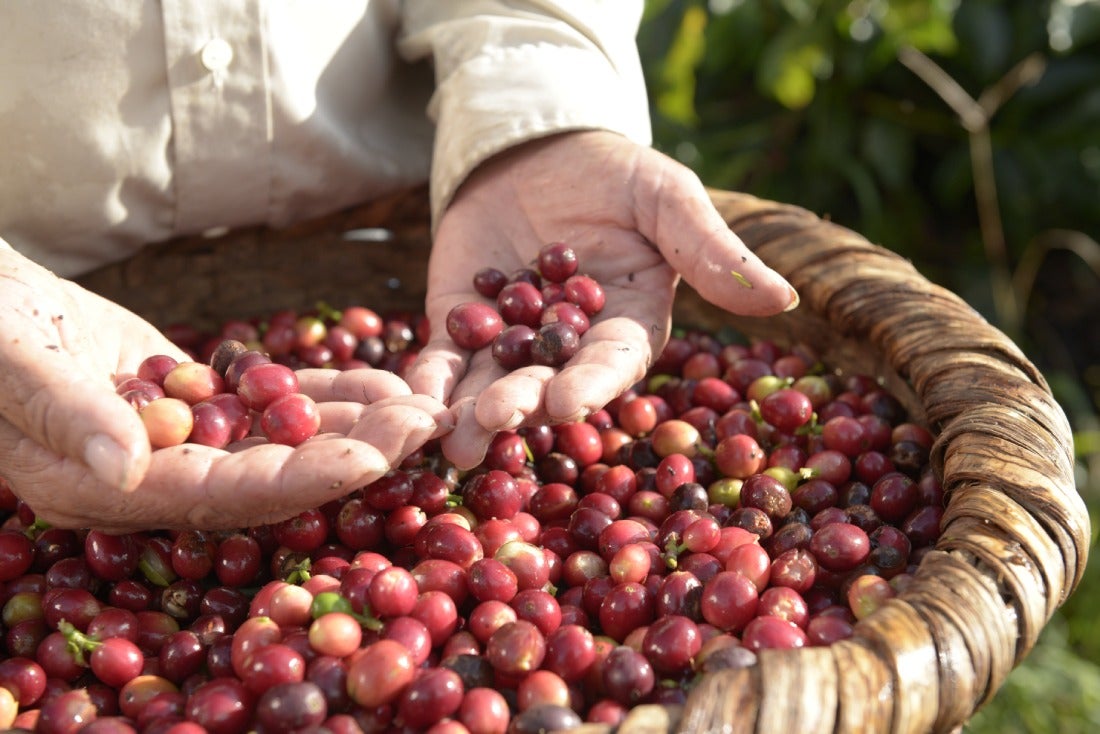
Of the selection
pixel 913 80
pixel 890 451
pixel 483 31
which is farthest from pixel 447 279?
pixel 913 80

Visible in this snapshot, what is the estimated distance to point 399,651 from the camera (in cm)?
207

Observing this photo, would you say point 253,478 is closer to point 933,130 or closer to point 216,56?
point 216,56

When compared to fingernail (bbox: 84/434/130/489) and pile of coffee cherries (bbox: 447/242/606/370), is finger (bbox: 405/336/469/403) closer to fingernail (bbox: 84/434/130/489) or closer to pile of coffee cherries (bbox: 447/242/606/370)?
pile of coffee cherries (bbox: 447/242/606/370)

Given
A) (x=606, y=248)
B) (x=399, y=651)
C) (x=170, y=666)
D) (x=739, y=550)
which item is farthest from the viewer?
(x=606, y=248)

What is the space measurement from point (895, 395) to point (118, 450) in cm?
222

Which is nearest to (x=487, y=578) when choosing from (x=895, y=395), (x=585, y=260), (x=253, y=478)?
(x=253, y=478)

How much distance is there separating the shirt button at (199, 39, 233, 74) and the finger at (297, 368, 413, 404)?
1099 mm

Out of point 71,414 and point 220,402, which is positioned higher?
point 71,414

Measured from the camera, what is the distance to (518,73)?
3.43 m

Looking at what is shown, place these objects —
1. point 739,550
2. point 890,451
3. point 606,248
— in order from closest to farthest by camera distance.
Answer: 1. point 739,550
2. point 890,451
3. point 606,248

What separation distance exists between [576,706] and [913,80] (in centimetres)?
497

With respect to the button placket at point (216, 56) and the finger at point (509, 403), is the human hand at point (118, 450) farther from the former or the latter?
the button placket at point (216, 56)

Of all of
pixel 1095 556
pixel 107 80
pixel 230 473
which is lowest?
pixel 1095 556

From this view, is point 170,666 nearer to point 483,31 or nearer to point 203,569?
point 203,569
